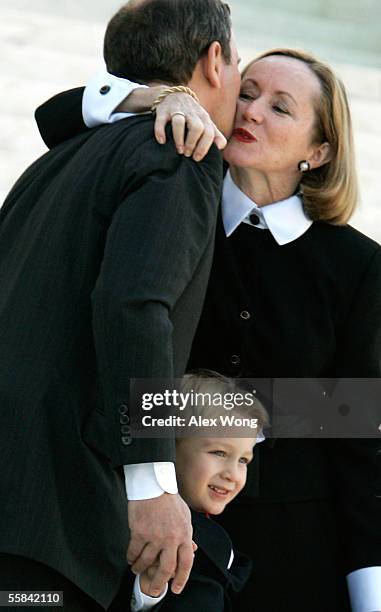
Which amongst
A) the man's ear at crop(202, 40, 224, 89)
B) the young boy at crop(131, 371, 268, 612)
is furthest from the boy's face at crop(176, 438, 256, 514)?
the man's ear at crop(202, 40, 224, 89)

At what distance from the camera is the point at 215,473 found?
2.21 metres

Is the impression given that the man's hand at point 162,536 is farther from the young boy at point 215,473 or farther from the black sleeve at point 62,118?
the black sleeve at point 62,118

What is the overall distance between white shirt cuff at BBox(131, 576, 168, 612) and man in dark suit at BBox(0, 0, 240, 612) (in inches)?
2.7

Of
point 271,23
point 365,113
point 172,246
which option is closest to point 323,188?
point 172,246

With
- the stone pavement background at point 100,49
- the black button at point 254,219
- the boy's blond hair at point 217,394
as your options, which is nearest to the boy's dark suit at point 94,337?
the boy's blond hair at point 217,394

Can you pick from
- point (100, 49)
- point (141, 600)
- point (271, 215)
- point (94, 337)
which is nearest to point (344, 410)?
point (271, 215)

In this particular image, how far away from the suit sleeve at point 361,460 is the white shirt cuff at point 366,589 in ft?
0.05

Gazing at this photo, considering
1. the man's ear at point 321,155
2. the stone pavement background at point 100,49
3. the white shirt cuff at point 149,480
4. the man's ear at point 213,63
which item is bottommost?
the white shirt cuff at point 149,480

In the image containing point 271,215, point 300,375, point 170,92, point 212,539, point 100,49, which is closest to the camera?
point 170,92

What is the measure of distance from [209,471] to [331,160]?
Result: 719mm

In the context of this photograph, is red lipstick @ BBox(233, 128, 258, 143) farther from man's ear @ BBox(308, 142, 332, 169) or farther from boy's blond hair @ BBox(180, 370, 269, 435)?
boy's blond hair @ BBox(180, 370, 269, 435)

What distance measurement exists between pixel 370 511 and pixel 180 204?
85 cm

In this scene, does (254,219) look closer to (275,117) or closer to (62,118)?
(275,117)

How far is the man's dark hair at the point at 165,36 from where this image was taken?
2.09 meters
